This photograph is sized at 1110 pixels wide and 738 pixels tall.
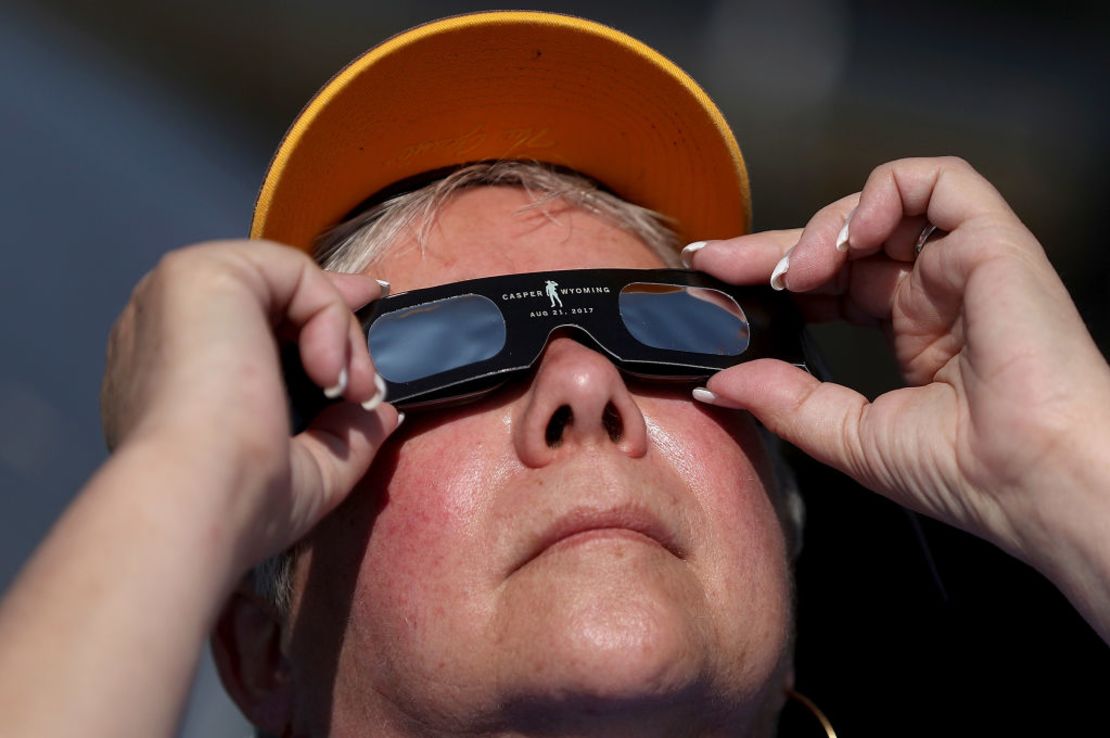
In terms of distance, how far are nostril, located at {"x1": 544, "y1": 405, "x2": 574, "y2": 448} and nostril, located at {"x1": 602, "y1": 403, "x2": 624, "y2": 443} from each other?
57mm

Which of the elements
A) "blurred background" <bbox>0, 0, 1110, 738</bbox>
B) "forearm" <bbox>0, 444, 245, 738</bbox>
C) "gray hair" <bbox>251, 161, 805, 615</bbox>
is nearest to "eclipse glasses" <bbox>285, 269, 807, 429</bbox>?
"gray hair" <bbox>251, 161, 805, 615</bbox>

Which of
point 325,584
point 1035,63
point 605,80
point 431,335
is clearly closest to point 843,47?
point 1035,63

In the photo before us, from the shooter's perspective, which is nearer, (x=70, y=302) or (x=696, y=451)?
(x=696, y=451)

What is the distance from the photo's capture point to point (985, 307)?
158 centimetres

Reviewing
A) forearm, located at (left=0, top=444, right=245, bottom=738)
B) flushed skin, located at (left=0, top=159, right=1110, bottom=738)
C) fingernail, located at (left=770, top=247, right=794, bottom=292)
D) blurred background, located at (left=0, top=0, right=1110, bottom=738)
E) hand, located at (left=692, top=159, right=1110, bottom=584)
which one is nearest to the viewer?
forearm, located at (left=0, top=444, right=245, bottom=738)

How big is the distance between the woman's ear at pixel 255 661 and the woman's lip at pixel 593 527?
2.09 ft

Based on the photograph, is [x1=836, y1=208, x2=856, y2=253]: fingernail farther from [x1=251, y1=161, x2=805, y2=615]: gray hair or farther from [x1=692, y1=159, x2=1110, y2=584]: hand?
[x1=251, y1=161, x2=805, y2=615]: gray hair

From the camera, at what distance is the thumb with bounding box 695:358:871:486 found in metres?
1.71

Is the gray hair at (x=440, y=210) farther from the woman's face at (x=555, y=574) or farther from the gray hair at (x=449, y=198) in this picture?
the woman's face at (x=555, y=574)

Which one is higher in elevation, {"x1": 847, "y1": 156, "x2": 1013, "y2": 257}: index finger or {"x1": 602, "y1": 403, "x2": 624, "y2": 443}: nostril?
{"x1": 847, "y1": 156, "x2": 1013, "y2": 257}: index finger

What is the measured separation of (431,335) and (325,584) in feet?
1.46

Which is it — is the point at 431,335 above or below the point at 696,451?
above

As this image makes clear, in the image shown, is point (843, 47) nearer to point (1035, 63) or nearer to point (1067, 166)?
point (1035, 63)

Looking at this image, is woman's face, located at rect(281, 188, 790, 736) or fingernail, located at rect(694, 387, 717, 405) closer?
woman's face, located at rect(281, 188, 790, 736)
